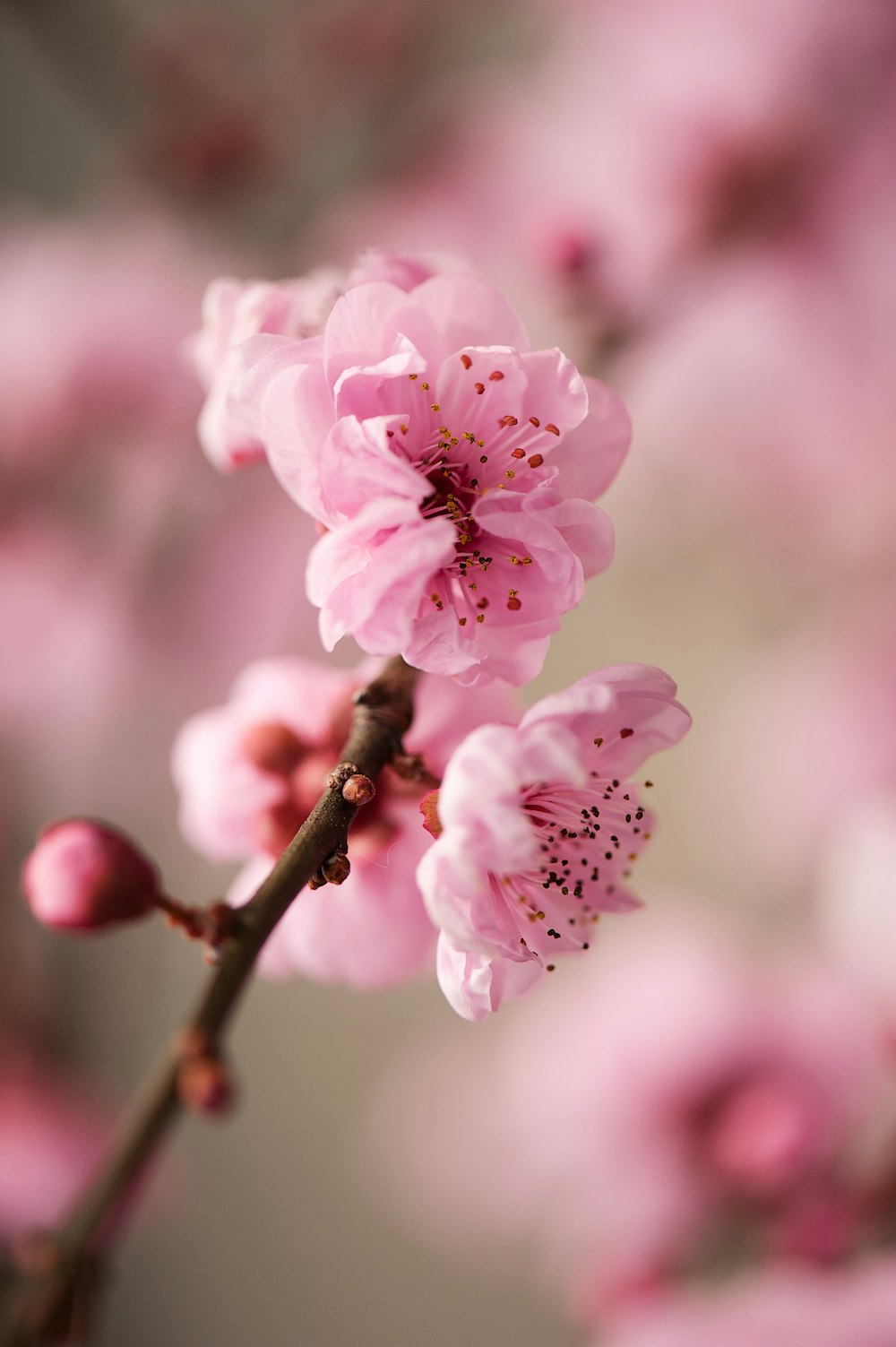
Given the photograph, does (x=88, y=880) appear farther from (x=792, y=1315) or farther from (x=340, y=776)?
(x=792, y=1315)

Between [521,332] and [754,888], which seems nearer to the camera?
[521,332]

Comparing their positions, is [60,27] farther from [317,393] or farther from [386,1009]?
[386,1009]

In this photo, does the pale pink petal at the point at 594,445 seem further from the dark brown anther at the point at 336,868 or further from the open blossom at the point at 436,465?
the dark brown anther at the point at 336,868

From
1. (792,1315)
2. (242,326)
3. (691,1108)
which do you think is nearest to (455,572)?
(242,326)

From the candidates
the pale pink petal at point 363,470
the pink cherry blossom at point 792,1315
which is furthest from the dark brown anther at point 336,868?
the pink cherry blossom at point 792,1315

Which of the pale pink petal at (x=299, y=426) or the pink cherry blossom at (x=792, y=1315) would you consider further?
the pink cherry blossom at (x=792, y=1315)

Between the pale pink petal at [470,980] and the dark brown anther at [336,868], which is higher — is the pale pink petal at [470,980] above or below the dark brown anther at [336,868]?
below

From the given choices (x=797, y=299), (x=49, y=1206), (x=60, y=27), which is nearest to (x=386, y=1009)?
(x=49, y=1206)
